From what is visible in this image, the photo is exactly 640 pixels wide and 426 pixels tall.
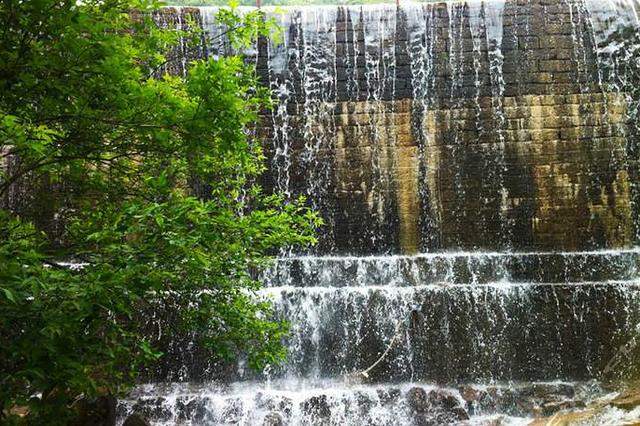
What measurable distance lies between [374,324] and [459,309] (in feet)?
4.33

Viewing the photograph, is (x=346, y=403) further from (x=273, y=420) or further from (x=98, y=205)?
(x=98, y=205)

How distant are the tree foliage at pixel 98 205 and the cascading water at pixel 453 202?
5186 millimetres

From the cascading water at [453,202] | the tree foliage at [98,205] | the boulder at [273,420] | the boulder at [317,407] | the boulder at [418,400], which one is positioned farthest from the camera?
the cascading water at [453,202]

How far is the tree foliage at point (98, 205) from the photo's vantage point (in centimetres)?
269

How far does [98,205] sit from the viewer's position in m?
4.03

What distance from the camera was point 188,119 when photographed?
11.0 ft

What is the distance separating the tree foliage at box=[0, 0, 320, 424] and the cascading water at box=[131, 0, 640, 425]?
5186mm

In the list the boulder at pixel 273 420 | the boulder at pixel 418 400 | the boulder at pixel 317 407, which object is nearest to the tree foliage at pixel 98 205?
the boulder at pixel 273 420

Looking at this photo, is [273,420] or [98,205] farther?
[273,420]

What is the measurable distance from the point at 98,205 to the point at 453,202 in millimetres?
7045

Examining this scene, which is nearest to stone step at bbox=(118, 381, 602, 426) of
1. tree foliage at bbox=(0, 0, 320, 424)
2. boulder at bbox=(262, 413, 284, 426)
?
boulder at bbox=(262, 413, 284, 426)

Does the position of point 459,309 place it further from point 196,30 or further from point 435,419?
point 196,30

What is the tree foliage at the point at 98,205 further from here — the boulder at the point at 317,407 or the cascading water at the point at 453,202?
the cascading water at the point at 453,202

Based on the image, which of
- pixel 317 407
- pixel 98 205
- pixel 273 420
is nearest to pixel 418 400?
pixel 317 407
